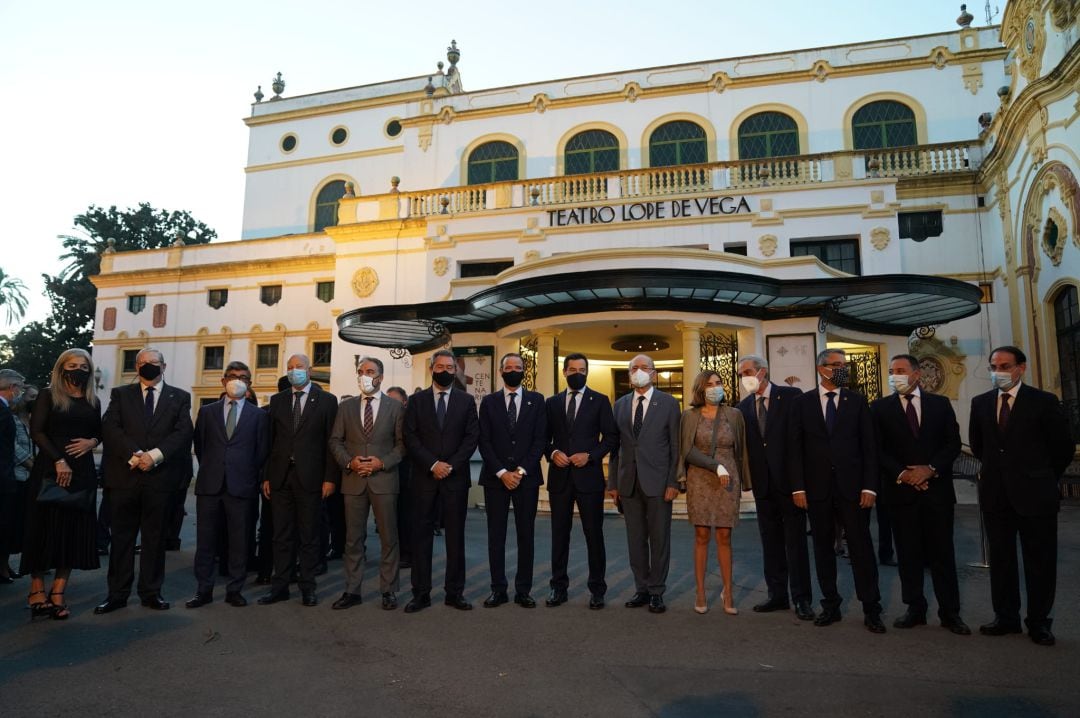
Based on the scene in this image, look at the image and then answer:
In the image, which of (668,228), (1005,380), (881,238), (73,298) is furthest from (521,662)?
(73,298)

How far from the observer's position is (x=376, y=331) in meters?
16.2

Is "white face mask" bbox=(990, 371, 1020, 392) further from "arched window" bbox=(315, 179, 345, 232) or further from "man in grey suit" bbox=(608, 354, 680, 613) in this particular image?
"arched window" bbox=(315, 179, 345, 232)

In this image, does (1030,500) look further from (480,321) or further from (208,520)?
(480,321)

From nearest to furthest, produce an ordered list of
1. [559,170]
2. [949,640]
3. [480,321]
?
[949,640] → [480,321] → [559,170]

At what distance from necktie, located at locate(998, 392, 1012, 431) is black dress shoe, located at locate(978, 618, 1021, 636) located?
136 centimetres

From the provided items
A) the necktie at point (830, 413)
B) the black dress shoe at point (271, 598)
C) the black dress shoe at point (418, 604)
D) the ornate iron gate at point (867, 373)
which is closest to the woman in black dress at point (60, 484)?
the black dress shoe at point (271, 598)

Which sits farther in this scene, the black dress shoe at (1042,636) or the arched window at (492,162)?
the arched window at (492,162)

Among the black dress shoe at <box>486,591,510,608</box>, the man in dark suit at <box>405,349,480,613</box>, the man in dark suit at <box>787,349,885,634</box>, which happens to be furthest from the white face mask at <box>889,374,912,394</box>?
the black dress shoe at <box>486,591,510,608</box>

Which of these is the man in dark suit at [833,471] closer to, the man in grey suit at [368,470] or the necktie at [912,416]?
the necktie at [912,416]

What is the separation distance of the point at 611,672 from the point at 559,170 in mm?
21850

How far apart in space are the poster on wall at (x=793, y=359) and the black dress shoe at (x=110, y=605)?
457 inches

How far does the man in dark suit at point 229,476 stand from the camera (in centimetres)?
583

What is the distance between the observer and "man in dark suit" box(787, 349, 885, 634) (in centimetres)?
523

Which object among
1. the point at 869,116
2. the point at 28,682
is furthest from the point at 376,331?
the point at 869,116
